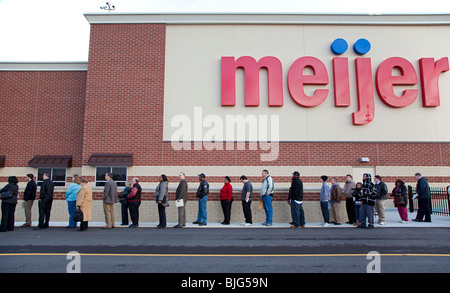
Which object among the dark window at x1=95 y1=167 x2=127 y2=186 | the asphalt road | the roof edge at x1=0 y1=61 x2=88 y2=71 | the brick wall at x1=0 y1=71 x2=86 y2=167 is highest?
the roof edge at x1=0 y1=61 x2=88 y2=71

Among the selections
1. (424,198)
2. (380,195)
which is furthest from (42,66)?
(424,198)

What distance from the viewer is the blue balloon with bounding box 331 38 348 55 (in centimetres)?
1575

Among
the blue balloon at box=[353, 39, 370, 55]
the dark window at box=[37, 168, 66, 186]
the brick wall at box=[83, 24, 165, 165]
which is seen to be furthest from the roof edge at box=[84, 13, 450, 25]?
the dark window at box=[37, 168, 66, 186]

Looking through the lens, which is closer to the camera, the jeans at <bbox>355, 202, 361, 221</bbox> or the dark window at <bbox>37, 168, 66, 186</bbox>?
the jeans at <bbox>355, 202, 361, 221</bbox>

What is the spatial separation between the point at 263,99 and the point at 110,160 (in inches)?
313

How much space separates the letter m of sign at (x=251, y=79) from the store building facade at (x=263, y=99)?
52mm

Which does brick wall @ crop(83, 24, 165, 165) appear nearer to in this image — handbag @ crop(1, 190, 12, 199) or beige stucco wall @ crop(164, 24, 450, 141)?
beige stucco wall @ crop(164, 24, 450, 141)

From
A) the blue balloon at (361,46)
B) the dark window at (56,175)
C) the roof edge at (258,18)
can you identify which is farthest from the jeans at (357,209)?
the dark window at (56,175)

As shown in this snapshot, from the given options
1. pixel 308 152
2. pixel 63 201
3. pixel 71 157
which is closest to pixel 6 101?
pixel 71 157

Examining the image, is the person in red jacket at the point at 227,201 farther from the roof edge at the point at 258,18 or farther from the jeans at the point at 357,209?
the roof edge at the point at 258,18

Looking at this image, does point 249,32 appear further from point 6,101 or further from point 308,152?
point 6,101

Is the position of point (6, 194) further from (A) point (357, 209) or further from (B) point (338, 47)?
(B) point (338, 47)

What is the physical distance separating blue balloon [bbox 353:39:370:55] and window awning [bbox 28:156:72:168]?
622 inches

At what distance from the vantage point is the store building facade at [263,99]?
15195 mm
